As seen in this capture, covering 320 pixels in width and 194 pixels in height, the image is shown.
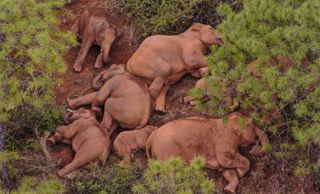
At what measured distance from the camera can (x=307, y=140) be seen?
5480 millimetres

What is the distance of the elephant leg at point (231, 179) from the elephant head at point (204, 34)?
1.48 m

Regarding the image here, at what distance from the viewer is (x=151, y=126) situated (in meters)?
6.53

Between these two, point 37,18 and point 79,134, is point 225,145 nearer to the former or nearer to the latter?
point 79,134

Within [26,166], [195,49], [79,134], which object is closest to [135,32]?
[195,49]

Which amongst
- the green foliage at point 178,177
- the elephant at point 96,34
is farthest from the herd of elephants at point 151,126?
the green foliage at point 178,177

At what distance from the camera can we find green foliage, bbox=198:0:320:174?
17.0 feet

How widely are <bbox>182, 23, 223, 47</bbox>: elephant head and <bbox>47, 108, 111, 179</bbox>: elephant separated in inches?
53.8

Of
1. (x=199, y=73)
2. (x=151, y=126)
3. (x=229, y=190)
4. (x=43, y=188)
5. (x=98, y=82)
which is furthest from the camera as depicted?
(x=98, y=82)

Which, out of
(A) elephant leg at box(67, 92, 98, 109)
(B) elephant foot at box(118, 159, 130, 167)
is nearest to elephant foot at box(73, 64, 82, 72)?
(A) elephant leg at box(67, 92, 98, 109)

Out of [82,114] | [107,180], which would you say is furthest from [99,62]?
[107,180]

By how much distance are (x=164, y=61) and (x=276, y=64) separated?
1.50 metres

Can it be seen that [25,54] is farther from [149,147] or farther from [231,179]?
[231,179]

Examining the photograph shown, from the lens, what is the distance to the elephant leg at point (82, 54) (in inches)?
292

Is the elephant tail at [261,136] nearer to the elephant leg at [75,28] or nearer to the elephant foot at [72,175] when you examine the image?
the elephant foot at [72,175]
